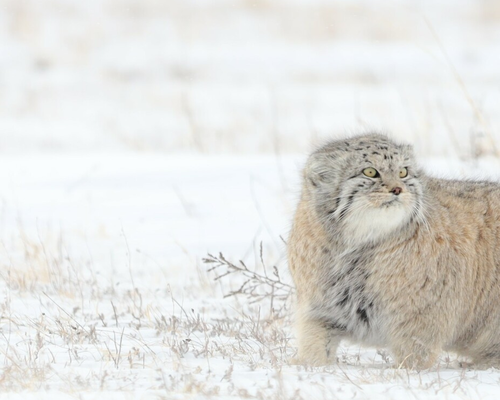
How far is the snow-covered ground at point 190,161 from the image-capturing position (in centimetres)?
506

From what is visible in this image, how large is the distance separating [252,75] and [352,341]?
14.3 metres

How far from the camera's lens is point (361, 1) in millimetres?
24641

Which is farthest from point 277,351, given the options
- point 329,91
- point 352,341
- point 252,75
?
point 252,75

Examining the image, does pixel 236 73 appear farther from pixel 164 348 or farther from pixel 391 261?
pixel 391 261

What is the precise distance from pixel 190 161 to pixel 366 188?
19.9 ft

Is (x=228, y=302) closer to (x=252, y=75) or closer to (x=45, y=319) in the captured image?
(x=45, y=319)

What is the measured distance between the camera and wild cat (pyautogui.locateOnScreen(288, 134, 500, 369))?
207 inches

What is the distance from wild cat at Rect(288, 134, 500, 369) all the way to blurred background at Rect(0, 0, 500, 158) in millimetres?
5415

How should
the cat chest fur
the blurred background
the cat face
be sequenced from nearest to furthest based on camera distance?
1. the cat face
2. the cat chest fur
3. the blurred background

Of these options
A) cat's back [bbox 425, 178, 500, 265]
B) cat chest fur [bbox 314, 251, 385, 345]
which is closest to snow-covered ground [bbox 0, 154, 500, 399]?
cat chest fur [bbox 314, 251, 385, 345]

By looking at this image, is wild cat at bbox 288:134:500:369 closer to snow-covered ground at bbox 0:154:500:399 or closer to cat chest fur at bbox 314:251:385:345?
cat chest fur at bbox 314:251:385:345

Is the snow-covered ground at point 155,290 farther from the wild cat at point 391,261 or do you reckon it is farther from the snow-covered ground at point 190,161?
the wild cat at point 391,261

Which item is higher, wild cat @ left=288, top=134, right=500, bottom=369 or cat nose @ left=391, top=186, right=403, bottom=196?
cat nose @ left=391, top=186, right=403, bottom=196

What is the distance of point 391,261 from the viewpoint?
5281 mm
